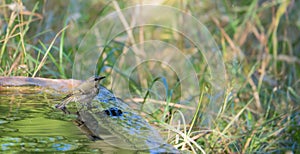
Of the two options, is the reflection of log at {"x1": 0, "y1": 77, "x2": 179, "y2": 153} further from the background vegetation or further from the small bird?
the background vegetation

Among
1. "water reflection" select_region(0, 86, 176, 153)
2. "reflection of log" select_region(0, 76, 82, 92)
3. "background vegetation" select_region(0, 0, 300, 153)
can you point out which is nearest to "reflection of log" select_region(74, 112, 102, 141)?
"water reflection" select_region(0, 86, 176, 153)

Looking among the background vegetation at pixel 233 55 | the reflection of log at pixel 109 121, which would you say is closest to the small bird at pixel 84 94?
the reflection of log at pixel 109 121

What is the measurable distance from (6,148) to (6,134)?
0.11 metres

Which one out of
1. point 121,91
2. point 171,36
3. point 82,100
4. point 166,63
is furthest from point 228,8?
point 82,100

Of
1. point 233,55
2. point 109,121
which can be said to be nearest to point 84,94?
point 109,121

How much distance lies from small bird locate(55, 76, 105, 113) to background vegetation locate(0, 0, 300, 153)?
1.02 feet

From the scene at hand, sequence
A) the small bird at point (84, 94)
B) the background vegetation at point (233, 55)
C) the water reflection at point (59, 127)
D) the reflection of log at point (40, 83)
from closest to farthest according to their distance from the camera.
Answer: the water reflection at point (59, 127)
the small bird at point (84, 94)
the reflection of log at point (40, 83)
the background vegetation at point (233, 55)

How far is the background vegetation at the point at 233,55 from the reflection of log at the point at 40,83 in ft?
0.52

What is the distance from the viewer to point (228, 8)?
4.11 metres

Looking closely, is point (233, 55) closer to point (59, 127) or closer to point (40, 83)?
point (40, 83)

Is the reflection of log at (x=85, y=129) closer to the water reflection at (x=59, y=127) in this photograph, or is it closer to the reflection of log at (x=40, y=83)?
the water reflection at (x=59, y=127)

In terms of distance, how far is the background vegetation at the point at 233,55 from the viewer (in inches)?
89.4

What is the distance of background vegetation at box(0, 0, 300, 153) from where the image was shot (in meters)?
2.27

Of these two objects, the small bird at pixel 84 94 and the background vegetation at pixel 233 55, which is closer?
the small bird at pixel 84 94
